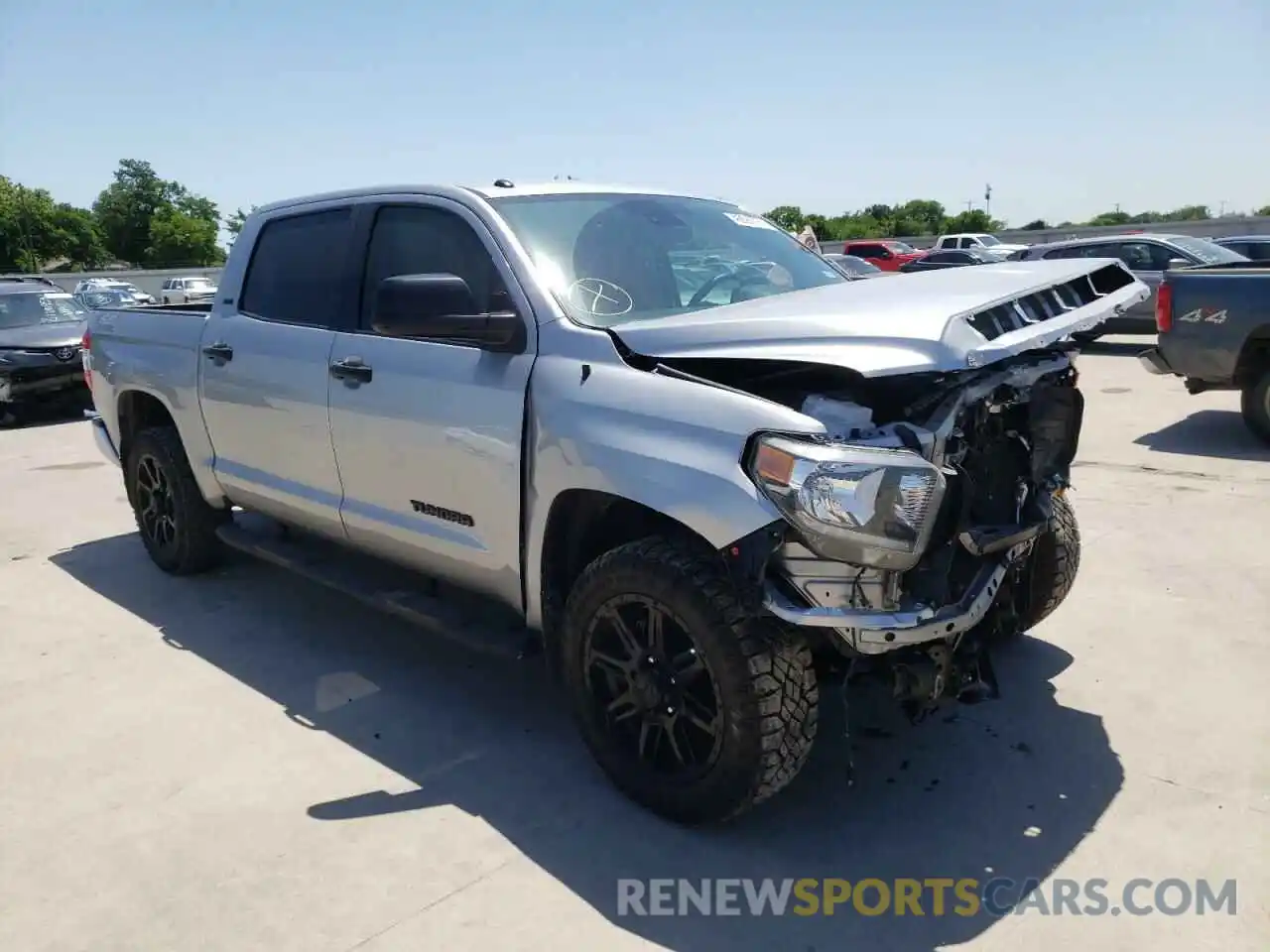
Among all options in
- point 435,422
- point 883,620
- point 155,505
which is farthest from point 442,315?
point 155,505

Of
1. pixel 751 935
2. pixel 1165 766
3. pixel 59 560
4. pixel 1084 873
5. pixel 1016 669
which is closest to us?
pixel 751 935

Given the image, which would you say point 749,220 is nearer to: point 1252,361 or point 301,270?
point 301,270

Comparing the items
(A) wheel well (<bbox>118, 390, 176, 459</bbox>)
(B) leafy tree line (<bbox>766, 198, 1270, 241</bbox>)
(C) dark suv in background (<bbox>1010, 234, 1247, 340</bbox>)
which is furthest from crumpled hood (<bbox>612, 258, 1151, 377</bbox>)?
(B) leafy tree line (<bbox>766, 198, 1270, 241</bbox>)

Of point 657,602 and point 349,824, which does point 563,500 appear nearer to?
point 657,602

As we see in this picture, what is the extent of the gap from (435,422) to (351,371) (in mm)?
572

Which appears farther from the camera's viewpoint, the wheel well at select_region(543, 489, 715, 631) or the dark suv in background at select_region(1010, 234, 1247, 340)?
the dark suv in background at select_region(1010, 234, 1247, 340)

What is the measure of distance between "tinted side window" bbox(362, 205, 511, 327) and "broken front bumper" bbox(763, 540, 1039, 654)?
1.53 m

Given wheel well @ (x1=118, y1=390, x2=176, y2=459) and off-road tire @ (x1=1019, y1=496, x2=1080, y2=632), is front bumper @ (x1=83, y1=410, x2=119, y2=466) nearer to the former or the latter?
wheel well @ (x1=118, y1=390, x2=176, y2=459)

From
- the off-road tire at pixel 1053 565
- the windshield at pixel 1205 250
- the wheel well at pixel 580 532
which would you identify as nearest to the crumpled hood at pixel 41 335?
the wheel well at pixel 580 532

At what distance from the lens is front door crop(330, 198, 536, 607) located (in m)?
3.54

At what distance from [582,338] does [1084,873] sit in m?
2.15

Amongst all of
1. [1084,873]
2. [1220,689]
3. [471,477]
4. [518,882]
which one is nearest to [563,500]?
[471,477]

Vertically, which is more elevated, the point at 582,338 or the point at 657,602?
the point at 582,338

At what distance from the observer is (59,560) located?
21.0ft
